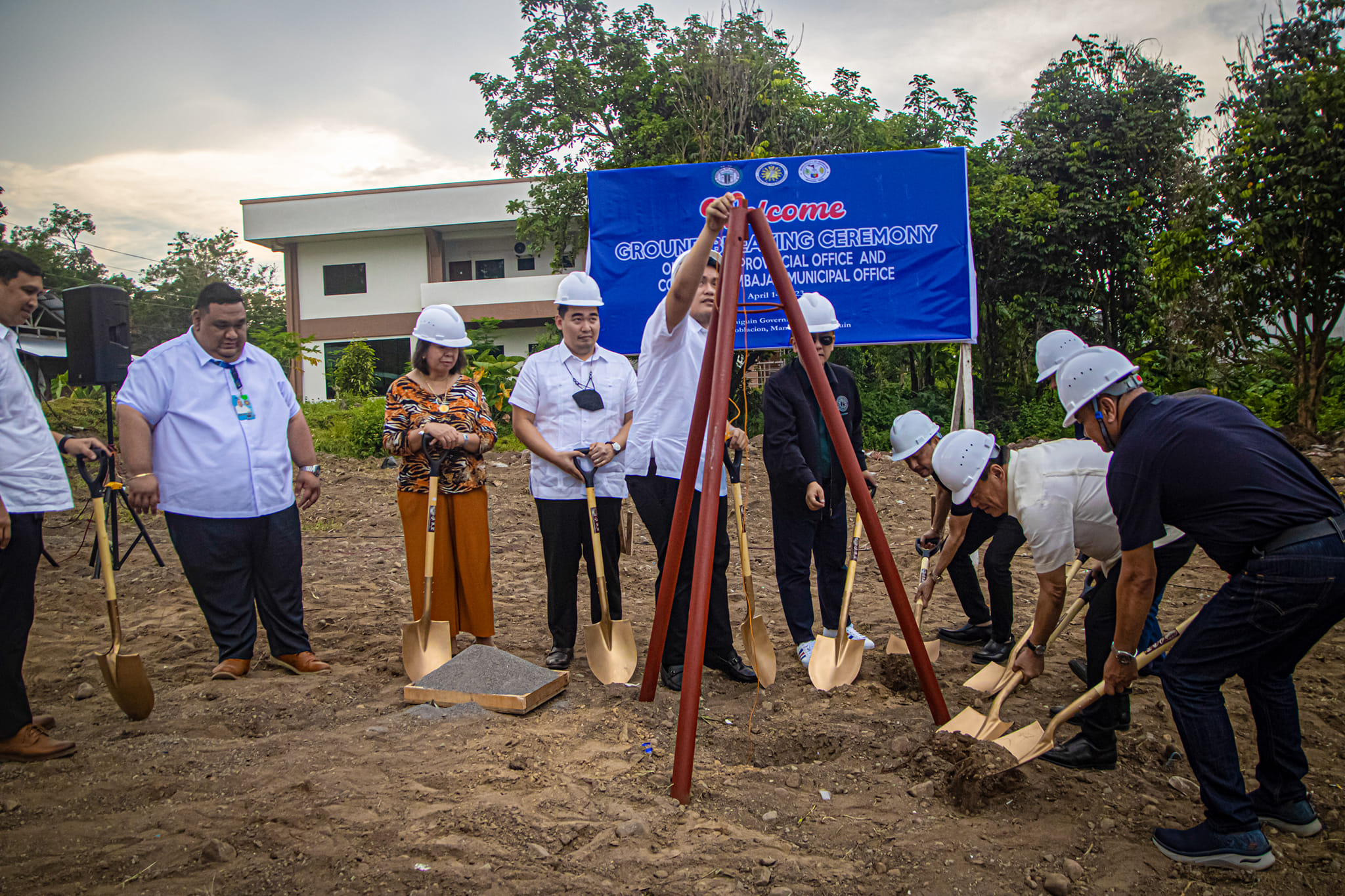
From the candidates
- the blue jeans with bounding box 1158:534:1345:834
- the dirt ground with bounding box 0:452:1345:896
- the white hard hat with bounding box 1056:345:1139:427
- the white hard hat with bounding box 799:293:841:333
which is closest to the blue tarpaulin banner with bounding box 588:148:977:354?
the white hard hat with bounding box 799:293:841:333

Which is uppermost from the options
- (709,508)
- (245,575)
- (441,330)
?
(441,330)

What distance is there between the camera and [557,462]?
13.3 feet

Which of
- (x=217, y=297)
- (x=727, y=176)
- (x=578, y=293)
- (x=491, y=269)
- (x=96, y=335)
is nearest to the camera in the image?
(x=217, y=297)

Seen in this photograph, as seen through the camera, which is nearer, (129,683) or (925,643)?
(129,683)

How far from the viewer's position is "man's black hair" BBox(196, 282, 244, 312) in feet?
12.7

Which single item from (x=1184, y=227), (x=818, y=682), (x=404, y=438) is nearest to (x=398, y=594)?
(x=404, y=438)

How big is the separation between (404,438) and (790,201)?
5.14 m

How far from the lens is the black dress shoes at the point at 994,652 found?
14.4 feet

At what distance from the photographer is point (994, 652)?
14.6 feet

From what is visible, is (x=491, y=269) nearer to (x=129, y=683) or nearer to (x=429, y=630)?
→ (x=429, y=630)

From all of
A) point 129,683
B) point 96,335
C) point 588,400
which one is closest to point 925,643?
point 588,400

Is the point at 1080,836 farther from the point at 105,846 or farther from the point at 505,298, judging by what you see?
the point at 505,298

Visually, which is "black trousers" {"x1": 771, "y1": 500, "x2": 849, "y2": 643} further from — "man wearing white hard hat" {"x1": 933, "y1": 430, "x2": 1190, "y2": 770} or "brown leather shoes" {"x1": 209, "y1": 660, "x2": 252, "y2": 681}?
"brown leather shoes" {"x1": 209, "y1": 660, "x2": 252, "y2": 681}

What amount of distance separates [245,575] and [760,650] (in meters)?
2.49
